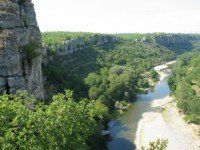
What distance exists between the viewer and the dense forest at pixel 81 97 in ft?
82.3

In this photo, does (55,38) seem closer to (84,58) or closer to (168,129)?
(84,58)

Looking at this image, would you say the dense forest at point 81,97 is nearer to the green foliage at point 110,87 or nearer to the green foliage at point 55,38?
the green foliage at point 110,87

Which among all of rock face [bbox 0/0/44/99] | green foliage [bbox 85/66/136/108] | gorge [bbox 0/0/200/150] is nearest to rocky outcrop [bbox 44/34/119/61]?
gorge [bbox 0/0/200/150]

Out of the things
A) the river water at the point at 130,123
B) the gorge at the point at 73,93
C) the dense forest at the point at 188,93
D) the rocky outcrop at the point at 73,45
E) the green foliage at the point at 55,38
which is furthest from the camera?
the green foliage at the point at 55,38

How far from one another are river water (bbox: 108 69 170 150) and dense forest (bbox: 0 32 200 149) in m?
2.45

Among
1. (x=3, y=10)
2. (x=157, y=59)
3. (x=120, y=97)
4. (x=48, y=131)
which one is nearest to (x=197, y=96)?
(x=120, y=97)

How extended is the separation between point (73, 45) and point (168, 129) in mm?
56482

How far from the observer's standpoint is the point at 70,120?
2742cm

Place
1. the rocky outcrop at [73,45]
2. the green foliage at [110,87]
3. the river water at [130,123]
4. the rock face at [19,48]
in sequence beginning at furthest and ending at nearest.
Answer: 1. the green foliage at [110,87]
2. the rocky outcrop at [73,45]
3. the river water at [130,123]
4. the rock face at [19,48]

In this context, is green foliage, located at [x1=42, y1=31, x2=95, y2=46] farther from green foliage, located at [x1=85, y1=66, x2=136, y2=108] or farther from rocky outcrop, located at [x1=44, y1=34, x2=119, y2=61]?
green foliage, located at [x1=85, y1=66, x2=136, y2=108]

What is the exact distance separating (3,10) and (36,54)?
6.43 metres

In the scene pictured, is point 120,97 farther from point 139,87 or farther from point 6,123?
point 6,123

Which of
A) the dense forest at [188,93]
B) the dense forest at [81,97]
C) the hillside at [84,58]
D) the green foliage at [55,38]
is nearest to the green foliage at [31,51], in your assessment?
the dense forest at [81,97]

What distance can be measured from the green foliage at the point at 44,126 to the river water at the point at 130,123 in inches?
1540
